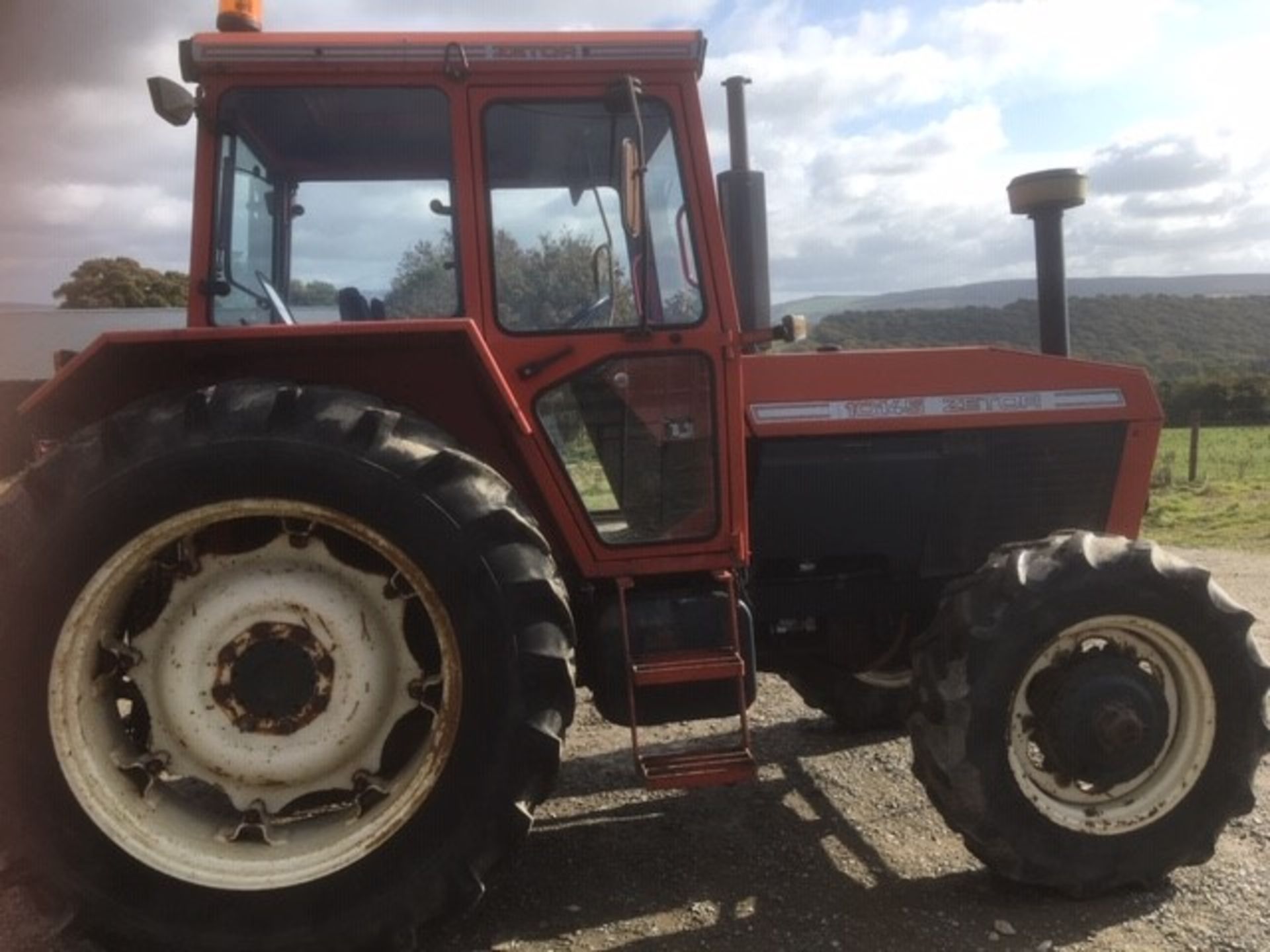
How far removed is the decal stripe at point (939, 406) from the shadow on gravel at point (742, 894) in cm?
139

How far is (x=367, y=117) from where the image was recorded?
3068 mm

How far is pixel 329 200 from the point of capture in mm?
Answer: 3250

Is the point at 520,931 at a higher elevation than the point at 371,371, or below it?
below

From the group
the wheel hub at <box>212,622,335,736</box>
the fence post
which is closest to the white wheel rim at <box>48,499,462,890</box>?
the wheel hub at <box>212,622,335,736</box>

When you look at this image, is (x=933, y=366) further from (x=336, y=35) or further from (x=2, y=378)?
(x=2, y=378)

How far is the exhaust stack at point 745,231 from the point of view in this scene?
333cm

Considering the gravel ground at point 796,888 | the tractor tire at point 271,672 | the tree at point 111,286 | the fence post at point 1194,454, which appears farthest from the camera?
the tree at point 111,286

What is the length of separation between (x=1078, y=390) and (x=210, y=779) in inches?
120

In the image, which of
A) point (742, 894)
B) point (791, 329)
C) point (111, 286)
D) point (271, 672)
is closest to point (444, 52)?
point (791, 329)

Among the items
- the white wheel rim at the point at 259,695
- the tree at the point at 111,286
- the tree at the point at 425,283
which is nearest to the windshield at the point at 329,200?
the tree at the point at 425,283

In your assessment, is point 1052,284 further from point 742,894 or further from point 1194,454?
point 1194,454

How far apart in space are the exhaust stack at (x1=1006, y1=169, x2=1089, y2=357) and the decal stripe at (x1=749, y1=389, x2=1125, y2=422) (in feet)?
0.83

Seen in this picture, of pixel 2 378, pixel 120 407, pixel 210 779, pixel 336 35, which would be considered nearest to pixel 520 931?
pixel 210 779

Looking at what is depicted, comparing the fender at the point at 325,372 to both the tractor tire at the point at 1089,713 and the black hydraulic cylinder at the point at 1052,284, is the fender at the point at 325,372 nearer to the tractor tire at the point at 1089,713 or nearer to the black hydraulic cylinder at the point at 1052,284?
the tractor tire at the point at 1089,713
